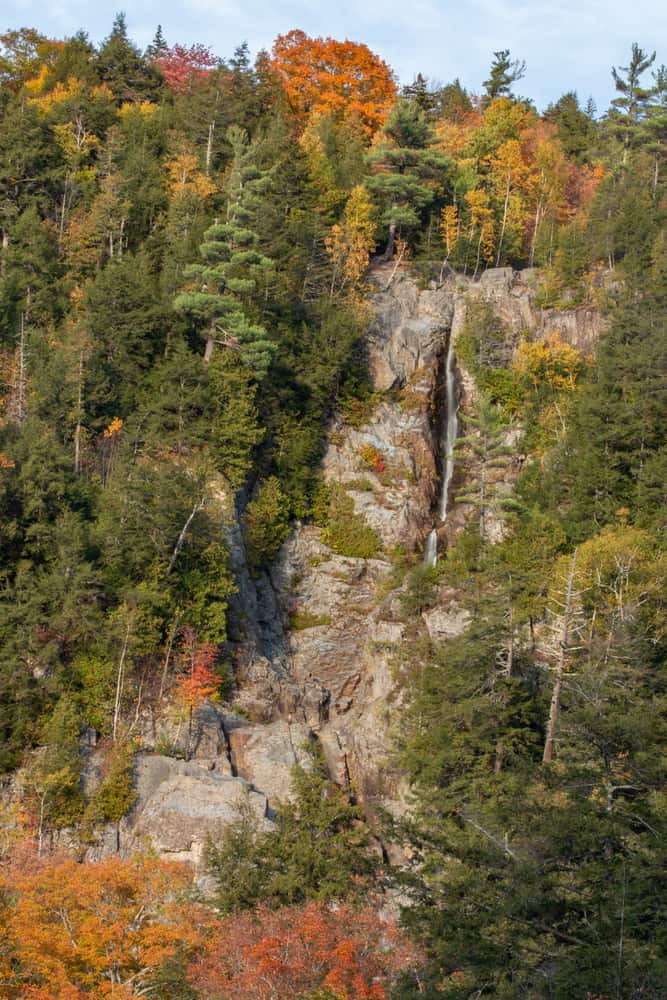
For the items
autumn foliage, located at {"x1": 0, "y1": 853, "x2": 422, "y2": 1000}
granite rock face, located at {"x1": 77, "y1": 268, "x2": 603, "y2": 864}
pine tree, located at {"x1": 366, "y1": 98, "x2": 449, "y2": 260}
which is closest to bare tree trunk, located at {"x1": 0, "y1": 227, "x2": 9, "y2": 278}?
granite rock face, located at {"x1": 77, "y1": 268, "x2": 603, "y2": 864}

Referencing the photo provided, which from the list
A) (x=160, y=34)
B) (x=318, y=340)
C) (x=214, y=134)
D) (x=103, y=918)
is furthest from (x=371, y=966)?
(x=160, y=34)

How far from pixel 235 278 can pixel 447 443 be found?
12.3 m

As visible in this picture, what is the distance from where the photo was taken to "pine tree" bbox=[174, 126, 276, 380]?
46250mm

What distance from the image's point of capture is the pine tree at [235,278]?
46.2m

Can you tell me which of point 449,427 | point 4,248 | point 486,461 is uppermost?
point 4,248

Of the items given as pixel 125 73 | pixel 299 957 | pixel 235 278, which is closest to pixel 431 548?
pixel 235 278

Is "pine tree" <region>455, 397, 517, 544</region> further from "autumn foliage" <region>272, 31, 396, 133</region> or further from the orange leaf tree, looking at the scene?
"autumn foliage" <region>272, 31, 396, 133</region>

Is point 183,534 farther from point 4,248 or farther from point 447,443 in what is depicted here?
point 4,248

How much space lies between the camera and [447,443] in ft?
170

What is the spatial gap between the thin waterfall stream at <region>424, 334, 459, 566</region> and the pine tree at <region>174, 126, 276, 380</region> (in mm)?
9581

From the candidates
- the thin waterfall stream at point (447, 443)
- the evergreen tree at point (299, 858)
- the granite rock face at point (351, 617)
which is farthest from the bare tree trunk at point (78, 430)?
the evergreen tree at point (299, 858)

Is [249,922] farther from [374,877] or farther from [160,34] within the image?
[160,34]

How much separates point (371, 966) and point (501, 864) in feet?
22.8

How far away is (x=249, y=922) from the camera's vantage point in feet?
82.2
